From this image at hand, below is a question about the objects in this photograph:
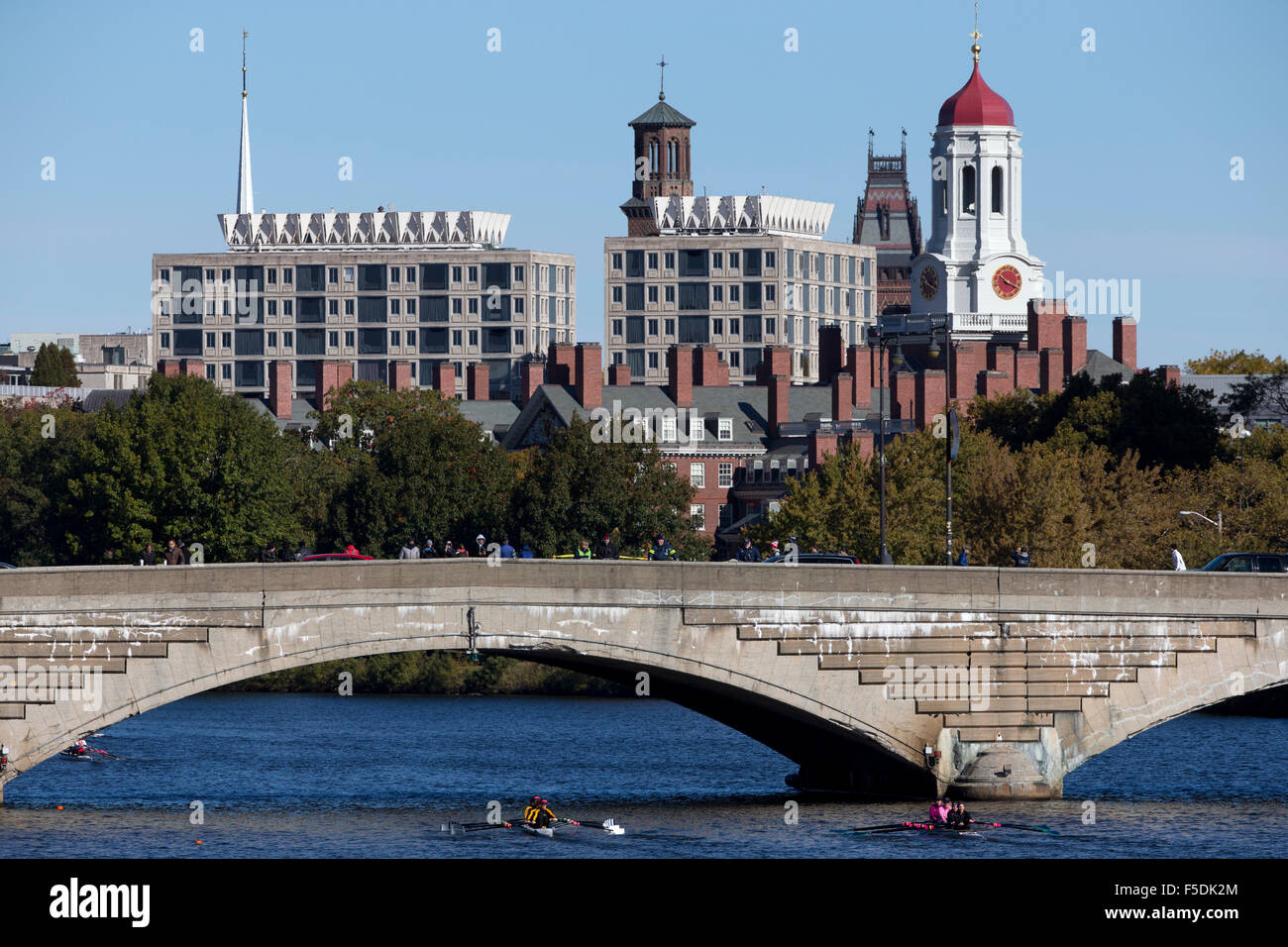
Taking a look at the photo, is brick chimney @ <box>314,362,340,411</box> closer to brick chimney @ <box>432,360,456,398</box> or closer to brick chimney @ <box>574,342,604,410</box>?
brick chimney @ <box>432,360,456,398</box>

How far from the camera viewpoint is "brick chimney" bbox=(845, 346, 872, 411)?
139625mm

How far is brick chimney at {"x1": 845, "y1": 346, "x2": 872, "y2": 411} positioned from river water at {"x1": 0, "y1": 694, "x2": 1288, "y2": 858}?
5329 cm

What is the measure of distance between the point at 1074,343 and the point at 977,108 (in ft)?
103

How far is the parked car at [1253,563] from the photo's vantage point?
60.8 metres

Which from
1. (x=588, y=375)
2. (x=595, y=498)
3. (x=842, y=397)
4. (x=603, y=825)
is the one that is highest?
(x=588, y=375)

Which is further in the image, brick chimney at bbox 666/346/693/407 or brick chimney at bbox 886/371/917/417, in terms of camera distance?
brick chimney at bbox 666/346/693/407

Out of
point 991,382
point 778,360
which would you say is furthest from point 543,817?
point 778,360

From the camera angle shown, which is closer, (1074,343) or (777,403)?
(1074,343)

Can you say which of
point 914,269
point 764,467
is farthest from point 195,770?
point 914,269

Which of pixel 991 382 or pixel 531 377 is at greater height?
pixel 531 377

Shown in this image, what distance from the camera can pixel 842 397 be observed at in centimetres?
13662

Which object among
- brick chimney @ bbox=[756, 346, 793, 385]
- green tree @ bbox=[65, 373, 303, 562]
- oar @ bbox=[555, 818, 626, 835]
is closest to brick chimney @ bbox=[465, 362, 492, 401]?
brick chimney @ bbox=[756, 346, 793, 385]

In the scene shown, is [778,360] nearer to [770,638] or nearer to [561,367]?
[561,367]

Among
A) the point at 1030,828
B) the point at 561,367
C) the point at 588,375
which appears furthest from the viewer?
the point at 561,367
